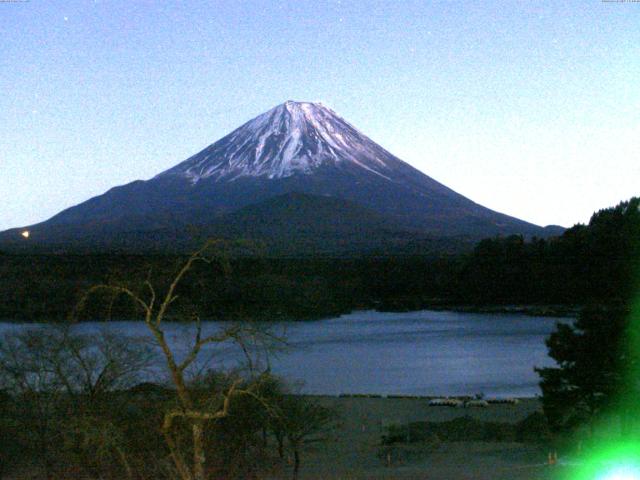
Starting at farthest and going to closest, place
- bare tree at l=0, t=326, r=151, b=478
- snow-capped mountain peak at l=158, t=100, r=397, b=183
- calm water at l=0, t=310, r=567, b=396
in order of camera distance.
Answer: snow-capped mountain peak at l=158, t=100, r=397, b=183 < calm water at l=0, t=310, r=567, b=396 < bare tree at l=0, t=326, r=151, b=478

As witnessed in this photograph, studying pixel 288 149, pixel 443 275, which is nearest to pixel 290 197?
pixel 288 149

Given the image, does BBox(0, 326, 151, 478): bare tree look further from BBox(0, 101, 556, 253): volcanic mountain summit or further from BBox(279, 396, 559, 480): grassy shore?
BBox(0, 101, 556, 253): volcanic mountain summit

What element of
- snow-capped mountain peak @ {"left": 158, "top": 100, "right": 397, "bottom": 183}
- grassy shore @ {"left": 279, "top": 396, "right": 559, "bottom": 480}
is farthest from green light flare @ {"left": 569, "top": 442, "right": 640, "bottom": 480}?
snow-capped mountain peak @ {"left": 158, "top": 100, "right": 397, "bottom": 183}

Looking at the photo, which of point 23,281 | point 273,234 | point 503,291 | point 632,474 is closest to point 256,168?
point 273,234

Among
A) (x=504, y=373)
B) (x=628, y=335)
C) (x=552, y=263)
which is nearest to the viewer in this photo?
(x=628, y=335)

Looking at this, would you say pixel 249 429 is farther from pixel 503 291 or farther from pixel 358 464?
pixel 503 291

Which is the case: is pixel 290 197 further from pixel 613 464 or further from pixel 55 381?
pixel 55 381
